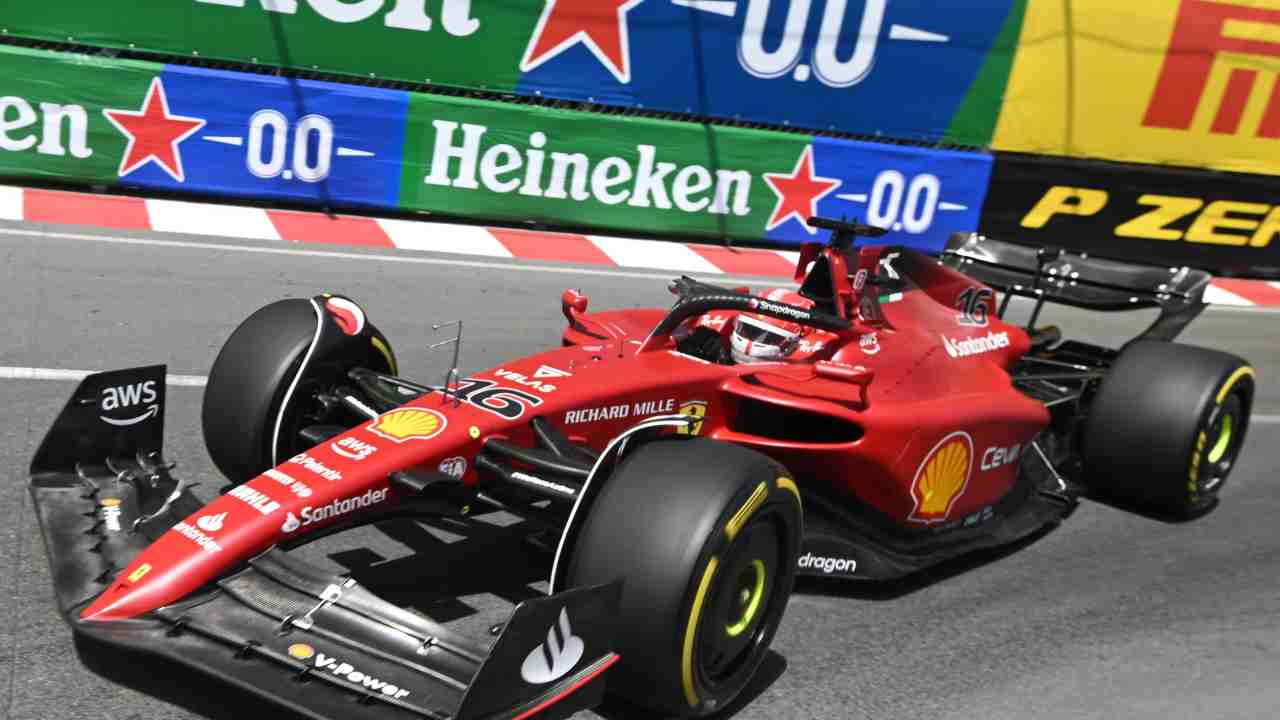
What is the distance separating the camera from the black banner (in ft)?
41.4

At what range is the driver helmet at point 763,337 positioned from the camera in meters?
5.55

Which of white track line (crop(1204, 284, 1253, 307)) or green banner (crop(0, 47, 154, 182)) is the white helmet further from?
white track line (crop(1204, 284, 1253, 307))

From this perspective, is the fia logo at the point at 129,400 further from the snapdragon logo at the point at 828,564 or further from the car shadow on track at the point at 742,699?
the snapdragon logo at the point at 828,564

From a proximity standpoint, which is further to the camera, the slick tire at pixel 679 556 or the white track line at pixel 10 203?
the white track line at pixel 10 203

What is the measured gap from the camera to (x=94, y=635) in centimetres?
365

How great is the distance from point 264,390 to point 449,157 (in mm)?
6018

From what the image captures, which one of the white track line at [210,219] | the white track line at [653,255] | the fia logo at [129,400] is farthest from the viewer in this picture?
the white track line at [653,255]

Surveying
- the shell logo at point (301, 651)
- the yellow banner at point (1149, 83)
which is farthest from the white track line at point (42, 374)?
the yellow banner at point (1149, 83)

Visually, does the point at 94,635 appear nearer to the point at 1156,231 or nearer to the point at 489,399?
the point at 489,399

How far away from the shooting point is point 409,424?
453 centimetres

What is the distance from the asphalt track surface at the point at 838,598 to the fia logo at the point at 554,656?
54 cm

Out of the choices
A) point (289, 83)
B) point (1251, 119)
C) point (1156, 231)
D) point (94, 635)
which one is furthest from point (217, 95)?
point (1251, 119)

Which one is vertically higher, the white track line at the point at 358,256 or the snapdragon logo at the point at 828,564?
the snapdragon logo at the point at 828,564

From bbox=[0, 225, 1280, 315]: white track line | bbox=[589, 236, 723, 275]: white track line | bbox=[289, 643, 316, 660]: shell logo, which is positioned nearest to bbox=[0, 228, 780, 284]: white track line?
bbox=[0, 225, 1280, 315]: white track line
